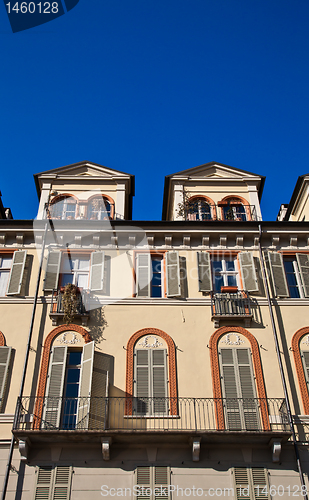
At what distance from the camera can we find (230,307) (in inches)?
658

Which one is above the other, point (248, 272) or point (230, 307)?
point (248, 272)

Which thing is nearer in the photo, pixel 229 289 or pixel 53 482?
pixel 53 482

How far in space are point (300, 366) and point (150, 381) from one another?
500cm

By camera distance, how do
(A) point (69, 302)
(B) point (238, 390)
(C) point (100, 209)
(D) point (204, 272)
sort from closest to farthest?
(B) point (238, 390) → (A) point (69, 302) → (D) point (204, 272) → (C) point (100, 209)

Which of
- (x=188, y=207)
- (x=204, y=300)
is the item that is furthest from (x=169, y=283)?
(x=188, y=207)

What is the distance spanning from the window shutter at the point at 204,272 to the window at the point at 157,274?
0.80 meters

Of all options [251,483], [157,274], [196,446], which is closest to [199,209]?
[157,274]

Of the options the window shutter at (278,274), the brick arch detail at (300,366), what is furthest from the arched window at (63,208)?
the brick arch detail at (300,366)

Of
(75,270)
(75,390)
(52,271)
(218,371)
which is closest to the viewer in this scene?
(75,390)

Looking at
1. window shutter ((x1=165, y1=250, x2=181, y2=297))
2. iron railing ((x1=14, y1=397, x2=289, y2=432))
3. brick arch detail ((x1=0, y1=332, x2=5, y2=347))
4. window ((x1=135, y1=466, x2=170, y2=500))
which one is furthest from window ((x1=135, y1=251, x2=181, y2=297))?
window ((x1=135, y1=466, x2=170, y2=500))

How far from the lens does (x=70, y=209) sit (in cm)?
1997

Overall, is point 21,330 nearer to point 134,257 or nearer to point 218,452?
point 134,257

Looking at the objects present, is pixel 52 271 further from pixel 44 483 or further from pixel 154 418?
pixel 44 483

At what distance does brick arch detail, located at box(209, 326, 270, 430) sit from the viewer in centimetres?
1461
